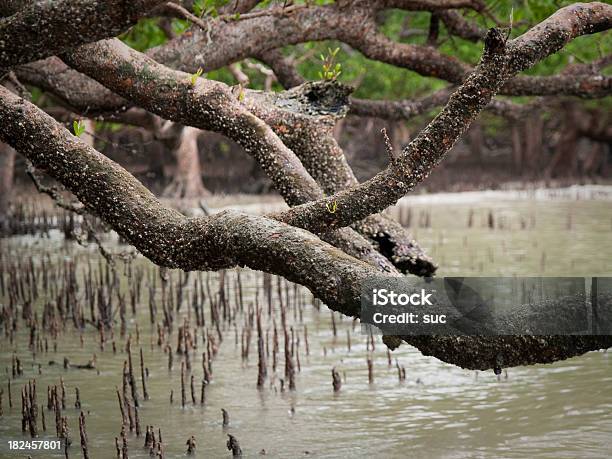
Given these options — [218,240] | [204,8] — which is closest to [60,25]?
[218,240]

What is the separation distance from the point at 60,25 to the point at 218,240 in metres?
1.01

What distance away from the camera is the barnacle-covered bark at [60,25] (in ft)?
11.6

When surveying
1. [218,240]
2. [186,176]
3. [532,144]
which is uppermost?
[532,144]

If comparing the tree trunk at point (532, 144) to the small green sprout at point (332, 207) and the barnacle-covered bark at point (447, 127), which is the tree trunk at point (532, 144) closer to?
the barnacle-covered bark at point (447, 127)

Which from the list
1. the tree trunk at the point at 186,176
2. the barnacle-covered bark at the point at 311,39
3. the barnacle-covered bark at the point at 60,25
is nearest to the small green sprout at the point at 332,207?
the barnacle-covered bark at the point at 60,25

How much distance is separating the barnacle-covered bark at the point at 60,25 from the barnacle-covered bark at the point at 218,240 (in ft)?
1.22

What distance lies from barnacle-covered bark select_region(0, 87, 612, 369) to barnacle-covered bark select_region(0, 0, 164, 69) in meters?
0.37

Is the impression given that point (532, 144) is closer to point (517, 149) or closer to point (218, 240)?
point (517, 149)

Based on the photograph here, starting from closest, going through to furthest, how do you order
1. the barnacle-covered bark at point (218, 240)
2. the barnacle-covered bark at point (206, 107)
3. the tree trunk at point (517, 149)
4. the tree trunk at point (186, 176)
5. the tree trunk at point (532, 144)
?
1. the barnacle-covered bark at point (218, 240)
2. the barnacle-covered bark at point (206, 107)
3. the tree trunk at point (186, 176)
4. the tree trunk at point (532, 144)
5. the tree trunk at point (517, 149)

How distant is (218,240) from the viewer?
388 centimetres

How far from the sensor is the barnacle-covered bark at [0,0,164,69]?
11.6ft

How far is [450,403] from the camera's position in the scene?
18.1ft

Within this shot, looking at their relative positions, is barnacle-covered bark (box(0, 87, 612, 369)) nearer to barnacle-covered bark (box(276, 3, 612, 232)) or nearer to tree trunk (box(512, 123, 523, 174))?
barnacle-covered bark (box(276, 3, 612, 232))

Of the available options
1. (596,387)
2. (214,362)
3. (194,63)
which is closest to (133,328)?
(214,362)
